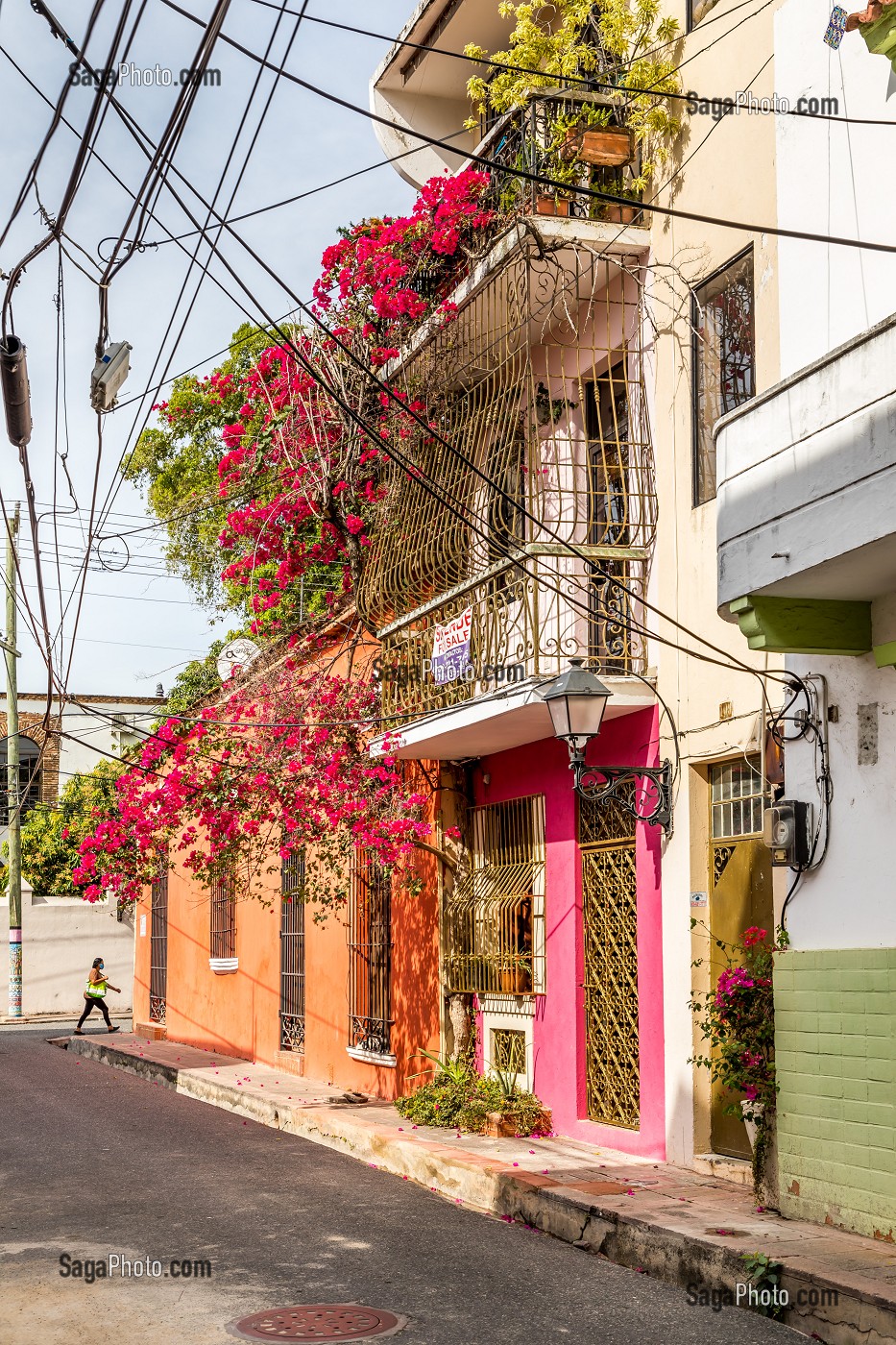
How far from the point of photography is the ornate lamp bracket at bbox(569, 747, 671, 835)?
32.4ft

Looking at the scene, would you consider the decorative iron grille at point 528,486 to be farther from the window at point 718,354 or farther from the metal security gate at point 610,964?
the metal security gate at point 610,964

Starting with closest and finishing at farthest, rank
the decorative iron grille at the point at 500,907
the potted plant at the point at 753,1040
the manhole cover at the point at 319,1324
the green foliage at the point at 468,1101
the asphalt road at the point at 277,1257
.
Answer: the manhole cover at the point at 319,1324, the asphalt road at the point at 277,1257, the potted plant at the point at 753,1040, the green foliage at the point at 468,1101, the decorative iron grille at the point at 500,907

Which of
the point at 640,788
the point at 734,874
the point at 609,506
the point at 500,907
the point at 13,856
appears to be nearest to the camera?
the point at 734,874

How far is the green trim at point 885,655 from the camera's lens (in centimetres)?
753

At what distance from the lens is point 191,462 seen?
24406 millimetres

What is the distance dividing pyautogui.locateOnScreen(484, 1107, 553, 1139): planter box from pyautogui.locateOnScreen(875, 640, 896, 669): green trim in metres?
5.66

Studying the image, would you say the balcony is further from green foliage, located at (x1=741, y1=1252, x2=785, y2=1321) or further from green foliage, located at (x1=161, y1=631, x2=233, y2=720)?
green foliage, located at (x1=161, y1=631, x2=233, y2=720)

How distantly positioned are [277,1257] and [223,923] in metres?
14.3

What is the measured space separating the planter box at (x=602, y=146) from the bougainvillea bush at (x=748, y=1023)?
5.92m

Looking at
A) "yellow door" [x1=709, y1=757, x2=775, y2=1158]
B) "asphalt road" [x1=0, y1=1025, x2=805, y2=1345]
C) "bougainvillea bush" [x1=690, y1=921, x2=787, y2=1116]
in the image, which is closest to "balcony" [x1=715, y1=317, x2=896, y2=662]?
"yellow door" [x1=709, y1=757, x2=775, y2=1158]

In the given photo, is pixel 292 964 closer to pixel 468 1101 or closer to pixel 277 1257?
pixel 468 1101

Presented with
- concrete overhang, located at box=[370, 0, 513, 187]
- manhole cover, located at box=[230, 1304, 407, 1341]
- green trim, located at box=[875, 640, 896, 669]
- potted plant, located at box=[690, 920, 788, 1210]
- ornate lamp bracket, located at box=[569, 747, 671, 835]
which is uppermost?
concrete overhang, located at box=[370, 0, 513, 187]

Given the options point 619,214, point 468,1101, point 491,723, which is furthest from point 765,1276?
point 619,214

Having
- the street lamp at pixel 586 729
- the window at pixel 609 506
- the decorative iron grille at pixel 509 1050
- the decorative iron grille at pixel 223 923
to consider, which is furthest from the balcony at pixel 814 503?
the decorative iron grille at pixel 223 923
